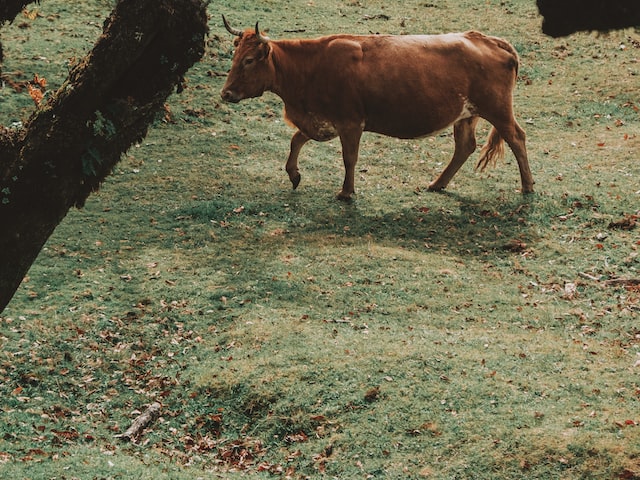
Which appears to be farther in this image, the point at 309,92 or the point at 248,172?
the point at 248,172

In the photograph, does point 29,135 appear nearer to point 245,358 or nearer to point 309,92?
point 245,358

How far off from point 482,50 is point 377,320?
20.4ft

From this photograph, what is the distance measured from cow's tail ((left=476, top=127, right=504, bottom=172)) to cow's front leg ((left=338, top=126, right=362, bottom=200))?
103 inches

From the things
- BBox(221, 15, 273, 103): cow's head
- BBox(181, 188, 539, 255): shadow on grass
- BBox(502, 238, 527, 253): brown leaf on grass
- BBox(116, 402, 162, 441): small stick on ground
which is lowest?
BBox(116, 402, 162, 441): small stick on ground

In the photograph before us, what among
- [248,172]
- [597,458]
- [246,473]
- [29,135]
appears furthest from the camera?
[248,172]

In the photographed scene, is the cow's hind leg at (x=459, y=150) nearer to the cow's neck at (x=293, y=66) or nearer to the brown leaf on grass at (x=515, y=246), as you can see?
the brown leaf on grass at (x=515, y=246)

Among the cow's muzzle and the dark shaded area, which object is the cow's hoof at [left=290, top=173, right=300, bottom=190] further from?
the dark shaded area

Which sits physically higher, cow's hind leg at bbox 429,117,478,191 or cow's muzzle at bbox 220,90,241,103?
cow's muzzle at bbox 220,90,241,103

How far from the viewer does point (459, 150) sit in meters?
16.4

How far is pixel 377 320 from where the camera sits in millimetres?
11836

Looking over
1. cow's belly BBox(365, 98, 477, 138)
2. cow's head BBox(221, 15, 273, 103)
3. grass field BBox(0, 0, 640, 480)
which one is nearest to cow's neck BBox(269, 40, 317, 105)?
cow's head BBox(221, 15, 273, 103)

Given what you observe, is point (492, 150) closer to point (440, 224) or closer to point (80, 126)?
point (440, 224)

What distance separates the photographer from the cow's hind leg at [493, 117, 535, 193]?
15922 mm

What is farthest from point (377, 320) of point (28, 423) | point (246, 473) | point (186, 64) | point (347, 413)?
Answer: point (186, 64)
